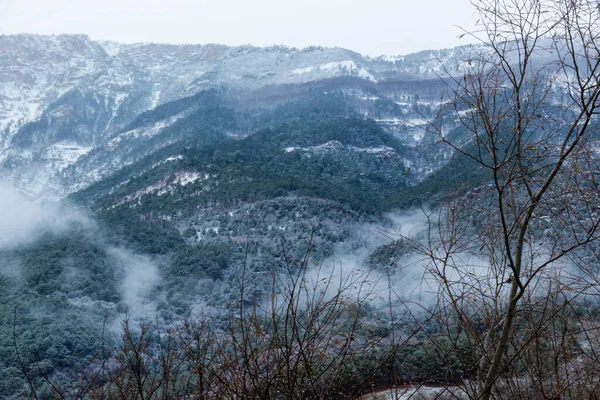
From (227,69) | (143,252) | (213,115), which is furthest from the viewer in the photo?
(227,69)

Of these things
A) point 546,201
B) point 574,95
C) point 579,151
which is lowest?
point 546,201

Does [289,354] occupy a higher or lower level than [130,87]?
lower

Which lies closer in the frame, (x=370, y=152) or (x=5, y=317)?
(x=5, y=317)

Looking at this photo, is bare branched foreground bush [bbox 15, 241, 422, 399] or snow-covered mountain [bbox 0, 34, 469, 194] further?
snow-covered mountain [bbox 0, 34, 469, 194]

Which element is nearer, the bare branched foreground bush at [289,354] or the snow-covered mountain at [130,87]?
the bare branched foreground bush at [289,354]

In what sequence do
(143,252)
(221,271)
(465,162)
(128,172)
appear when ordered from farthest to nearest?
(128,172) → (465,162) → (143,252) → (221,271)

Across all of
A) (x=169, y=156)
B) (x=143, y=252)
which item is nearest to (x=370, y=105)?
(x=169, y=156)

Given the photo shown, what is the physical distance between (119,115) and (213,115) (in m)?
34.0

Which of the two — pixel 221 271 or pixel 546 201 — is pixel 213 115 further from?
pixel 546 201

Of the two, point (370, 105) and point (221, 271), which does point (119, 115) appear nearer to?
point (370, 105)

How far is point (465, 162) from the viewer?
1598 inches

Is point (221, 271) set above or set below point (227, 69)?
below

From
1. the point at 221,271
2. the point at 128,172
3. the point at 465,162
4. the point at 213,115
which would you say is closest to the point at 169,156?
the point at 128,172

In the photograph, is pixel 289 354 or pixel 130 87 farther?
pixel 130 87
